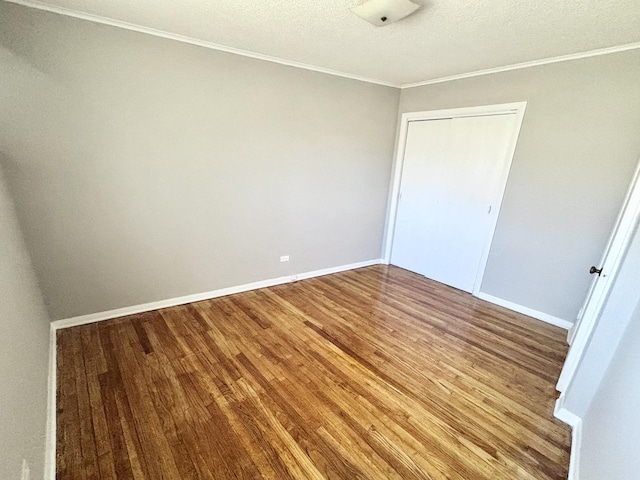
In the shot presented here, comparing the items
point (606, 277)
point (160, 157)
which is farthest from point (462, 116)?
point (160, 157)

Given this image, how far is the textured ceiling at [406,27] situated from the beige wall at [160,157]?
288 mm

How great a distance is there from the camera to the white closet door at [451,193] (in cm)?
299

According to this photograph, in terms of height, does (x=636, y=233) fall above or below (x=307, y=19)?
below

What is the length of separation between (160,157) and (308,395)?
2294 mm

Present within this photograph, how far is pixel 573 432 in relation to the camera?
158cm

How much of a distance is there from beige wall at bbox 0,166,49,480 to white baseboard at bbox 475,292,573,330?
377 cm

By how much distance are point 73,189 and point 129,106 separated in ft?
2.61

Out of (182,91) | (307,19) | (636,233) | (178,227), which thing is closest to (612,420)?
(636,233)

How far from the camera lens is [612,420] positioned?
119cm

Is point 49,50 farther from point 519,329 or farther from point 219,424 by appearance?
point 519,329

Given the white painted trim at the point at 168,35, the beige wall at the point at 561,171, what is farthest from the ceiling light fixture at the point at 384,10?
the beige wall at the point at 561,171

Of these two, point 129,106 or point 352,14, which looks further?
point 129,106

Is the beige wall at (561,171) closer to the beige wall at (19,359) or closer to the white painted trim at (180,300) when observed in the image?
the white painted trim at (180,300)

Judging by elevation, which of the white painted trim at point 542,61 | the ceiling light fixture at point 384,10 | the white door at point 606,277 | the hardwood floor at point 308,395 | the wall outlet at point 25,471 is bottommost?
the hardwood floor at point 308,395
